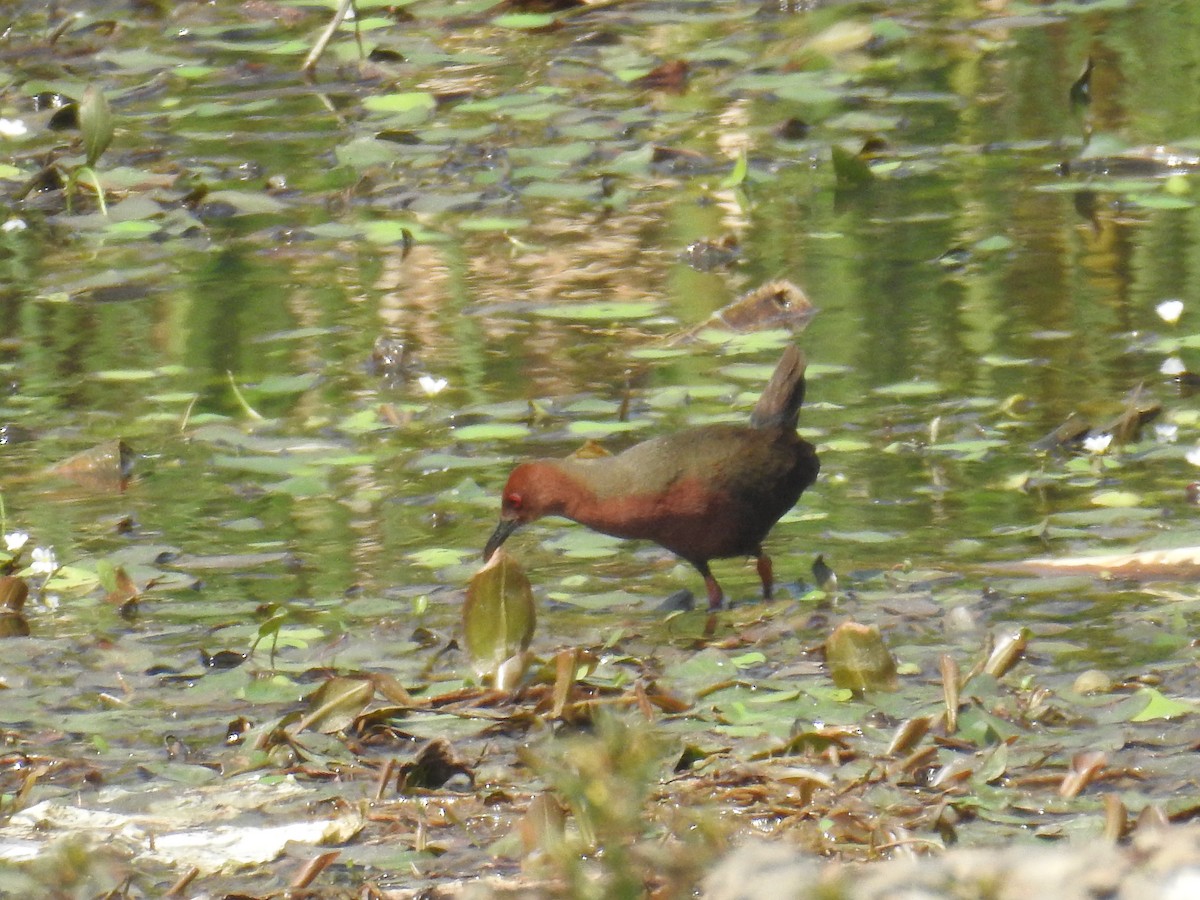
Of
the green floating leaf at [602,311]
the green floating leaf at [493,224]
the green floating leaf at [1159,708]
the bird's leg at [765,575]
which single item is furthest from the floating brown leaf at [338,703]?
the green floating leaf at [493,224]

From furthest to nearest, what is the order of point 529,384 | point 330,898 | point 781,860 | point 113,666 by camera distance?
point 529,384 → point 113,666 → point 330,898 → point 781,860

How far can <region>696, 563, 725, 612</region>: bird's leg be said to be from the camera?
5172 millimetres

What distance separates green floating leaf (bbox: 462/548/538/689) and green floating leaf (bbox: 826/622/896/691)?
0.66 m

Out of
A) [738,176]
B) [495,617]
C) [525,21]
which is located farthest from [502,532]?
[525,21]

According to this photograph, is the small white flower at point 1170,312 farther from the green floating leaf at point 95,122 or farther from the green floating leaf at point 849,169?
the green floating leaf at point 95,122

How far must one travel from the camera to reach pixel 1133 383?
6.23 m

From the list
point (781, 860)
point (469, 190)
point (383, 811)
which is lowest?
point (469, 190)

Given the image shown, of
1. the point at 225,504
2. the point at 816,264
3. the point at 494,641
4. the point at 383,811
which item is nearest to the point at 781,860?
the point at 383,811

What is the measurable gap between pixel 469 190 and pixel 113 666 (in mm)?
4498

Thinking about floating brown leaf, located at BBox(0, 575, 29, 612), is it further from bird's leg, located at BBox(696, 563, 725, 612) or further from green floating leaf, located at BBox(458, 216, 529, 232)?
green floating leaf, located at BBox(458, 216, 529, 232)

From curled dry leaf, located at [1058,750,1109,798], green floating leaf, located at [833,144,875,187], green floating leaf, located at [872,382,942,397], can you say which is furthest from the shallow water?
curled dry leaf, located at [1058,750,1109,798]

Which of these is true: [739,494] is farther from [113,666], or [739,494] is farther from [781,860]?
[781,860]

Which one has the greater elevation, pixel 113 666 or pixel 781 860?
pixel 781 860

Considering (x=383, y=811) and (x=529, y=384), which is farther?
(x=529, y=384)
